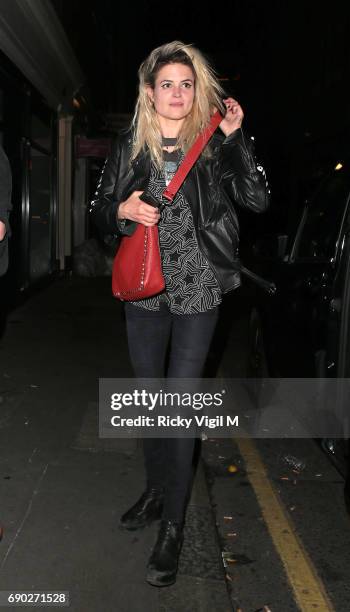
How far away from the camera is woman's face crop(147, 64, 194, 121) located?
2.73 meters

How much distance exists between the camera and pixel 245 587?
2.86 meters

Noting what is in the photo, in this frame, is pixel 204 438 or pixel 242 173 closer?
pixel 242 173

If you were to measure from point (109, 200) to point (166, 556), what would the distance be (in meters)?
1.56

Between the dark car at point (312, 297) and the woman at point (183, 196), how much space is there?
82 centimetres

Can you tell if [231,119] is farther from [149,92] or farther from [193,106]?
[149,92]

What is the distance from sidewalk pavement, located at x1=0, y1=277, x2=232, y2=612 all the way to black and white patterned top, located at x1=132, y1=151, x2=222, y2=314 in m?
1.19

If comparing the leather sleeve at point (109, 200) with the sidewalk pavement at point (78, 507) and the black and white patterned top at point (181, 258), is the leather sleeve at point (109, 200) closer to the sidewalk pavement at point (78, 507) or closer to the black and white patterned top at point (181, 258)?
the black and white patterned top at point (181, 258)

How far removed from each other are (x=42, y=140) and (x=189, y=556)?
10990 mm

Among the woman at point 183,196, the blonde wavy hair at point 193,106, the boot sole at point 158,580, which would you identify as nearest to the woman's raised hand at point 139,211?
the woman at point 183,196

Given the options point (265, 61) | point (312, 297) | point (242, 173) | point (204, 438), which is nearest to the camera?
point (242, 173)

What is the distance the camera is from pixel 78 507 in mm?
3518

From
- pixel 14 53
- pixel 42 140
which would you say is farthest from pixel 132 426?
pixel 42 140

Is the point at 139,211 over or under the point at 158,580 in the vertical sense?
over

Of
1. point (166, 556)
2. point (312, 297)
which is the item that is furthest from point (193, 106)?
point (166, 556)
